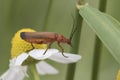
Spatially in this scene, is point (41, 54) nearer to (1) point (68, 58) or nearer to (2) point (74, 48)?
(1) point (68, 58)

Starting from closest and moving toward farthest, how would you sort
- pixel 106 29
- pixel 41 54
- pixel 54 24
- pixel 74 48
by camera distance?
pixel 106 29 < pixel 41 54 < pixel 74 48 < pixel 54 24

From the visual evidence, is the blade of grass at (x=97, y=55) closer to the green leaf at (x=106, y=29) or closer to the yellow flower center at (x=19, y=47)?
the yellow flower center at (x=19, y=47)

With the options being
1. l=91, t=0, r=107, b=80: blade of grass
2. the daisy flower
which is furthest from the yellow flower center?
l=91, t=0, r=107, b=80: blade of grass

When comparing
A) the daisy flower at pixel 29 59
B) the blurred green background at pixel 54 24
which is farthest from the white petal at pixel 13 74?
the blurred green background at pixel 54 24

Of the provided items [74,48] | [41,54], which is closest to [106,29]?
[41,54]

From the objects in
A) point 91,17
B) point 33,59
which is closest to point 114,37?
point 91,17

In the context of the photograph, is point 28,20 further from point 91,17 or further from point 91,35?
point 91,17
